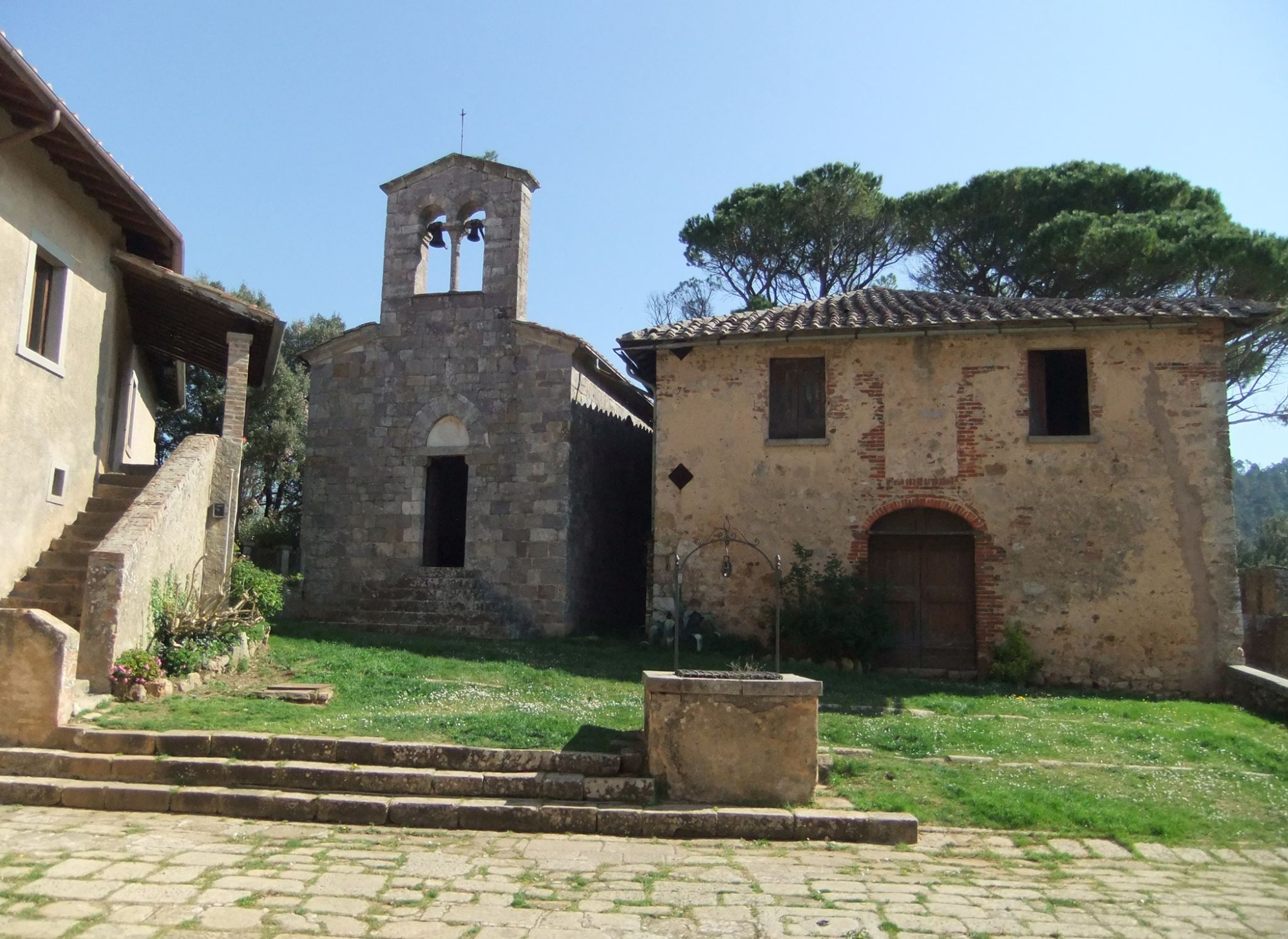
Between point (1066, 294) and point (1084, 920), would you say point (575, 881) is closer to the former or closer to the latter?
point (1084, 920)

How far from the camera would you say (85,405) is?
11469 millimetres

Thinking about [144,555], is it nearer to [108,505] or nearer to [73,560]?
[73,560]

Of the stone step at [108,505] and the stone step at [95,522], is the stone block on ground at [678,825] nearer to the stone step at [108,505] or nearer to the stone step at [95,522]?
the stone step at [95,522]

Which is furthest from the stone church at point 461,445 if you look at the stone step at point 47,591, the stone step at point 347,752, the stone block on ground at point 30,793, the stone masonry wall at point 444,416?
the stone block on ground at point 30,793

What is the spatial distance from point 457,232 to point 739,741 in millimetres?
12400

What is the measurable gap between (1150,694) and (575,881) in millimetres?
10763

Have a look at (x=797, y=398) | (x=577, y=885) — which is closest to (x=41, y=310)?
(x=577, y=885)

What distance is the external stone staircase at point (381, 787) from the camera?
22.1 feet

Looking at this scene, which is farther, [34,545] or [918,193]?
[918,193]

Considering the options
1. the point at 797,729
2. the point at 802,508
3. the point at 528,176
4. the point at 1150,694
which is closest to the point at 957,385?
the point at 802,508

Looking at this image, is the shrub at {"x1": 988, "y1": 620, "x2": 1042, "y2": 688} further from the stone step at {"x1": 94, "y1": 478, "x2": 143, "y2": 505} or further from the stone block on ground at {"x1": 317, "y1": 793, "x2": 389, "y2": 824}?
the stone step at {"x1": 94, "y1": 478, "x2": 143, "y2": 505}

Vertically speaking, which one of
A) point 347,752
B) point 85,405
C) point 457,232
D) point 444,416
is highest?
point 457,232

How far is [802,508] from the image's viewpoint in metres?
14.9

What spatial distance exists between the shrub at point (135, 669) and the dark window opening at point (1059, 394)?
473 inches
